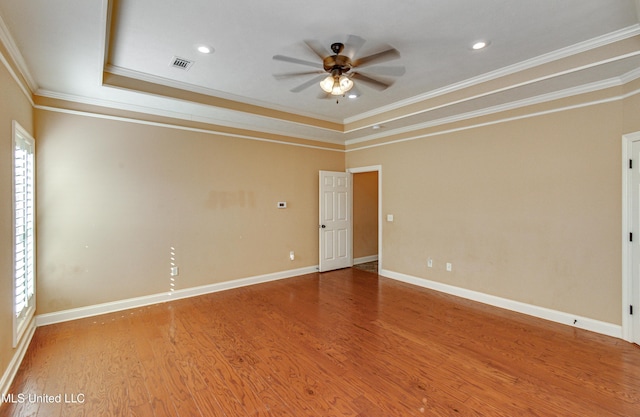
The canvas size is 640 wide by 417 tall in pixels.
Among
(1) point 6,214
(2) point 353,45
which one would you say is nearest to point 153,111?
(1) point 6,214

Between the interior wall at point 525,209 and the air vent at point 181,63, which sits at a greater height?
the air vent at point 181,63

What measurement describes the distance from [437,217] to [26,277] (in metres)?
5.34

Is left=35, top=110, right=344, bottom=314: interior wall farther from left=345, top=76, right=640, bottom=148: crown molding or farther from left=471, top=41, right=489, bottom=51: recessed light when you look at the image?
left=471, top=41, right=489, bottom=51: recessed light

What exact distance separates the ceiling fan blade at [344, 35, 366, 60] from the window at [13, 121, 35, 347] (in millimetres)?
3110

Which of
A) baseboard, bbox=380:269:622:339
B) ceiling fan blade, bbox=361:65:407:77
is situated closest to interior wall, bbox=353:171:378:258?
baseboard, bbox=380:269:622:339

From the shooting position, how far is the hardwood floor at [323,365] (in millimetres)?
2109

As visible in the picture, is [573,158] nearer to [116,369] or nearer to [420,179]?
[420,179]

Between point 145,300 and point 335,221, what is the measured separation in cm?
364

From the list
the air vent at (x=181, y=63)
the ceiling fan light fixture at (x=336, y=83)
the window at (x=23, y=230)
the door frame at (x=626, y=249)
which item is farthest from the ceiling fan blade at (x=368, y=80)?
the window at (x=23, y=230)

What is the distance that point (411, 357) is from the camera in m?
2.75

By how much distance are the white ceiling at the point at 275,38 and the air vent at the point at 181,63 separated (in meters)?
0.07

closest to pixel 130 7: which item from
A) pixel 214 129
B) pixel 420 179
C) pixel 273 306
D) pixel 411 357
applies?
pixel 214 129

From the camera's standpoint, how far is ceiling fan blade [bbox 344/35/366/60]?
2623 mm

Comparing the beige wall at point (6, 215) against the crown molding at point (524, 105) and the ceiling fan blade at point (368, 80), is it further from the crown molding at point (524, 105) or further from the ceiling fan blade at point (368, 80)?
the crown molding at point (524, 105)
